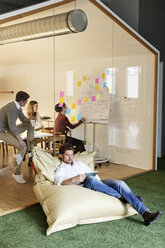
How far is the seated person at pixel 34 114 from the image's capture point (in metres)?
4.37

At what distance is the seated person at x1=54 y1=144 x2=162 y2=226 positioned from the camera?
373 cm

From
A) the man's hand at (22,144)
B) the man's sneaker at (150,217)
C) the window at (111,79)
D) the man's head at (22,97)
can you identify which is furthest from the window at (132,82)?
the man's sneaker at (150,217)

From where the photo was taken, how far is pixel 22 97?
169 inches

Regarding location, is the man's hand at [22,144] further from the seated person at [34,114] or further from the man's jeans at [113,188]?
the man's jeans at [113,188]

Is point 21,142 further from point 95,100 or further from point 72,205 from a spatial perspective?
point 95,100

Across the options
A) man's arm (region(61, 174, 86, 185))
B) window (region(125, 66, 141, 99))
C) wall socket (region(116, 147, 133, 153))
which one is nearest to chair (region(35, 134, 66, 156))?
man's arm (region(61, 174, 86, 185))

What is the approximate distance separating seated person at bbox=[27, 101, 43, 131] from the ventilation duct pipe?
81cm

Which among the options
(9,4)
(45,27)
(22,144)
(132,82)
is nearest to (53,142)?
(22,144)

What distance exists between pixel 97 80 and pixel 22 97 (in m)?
1.41

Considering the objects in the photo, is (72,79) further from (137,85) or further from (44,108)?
(137,85)

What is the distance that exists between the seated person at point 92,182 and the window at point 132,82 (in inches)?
85.8

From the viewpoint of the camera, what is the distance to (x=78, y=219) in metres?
3.63

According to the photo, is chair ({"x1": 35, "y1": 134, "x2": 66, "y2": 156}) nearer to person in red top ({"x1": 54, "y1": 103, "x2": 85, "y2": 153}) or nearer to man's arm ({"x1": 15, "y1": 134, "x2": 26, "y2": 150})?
person in red top ({"x1": 54, "y1": 103, "x2": 85, "y2": 153})

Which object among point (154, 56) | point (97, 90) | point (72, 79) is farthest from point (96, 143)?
point (154, 56)
